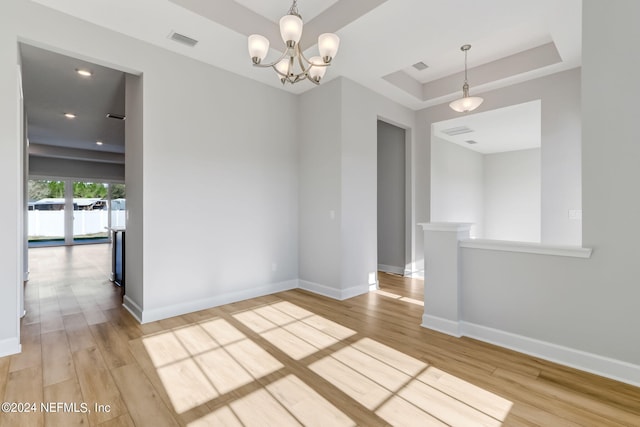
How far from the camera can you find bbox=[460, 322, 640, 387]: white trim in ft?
7.05

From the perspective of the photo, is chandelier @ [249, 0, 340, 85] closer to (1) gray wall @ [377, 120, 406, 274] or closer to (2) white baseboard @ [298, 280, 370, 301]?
(2) white baseboard @ [298, 280, 370, 301]

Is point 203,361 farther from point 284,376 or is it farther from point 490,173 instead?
point 490,173

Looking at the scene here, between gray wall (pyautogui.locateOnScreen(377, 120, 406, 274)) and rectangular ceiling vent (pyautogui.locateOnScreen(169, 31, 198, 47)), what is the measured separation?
3735mm

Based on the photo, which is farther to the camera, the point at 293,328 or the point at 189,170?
the point at 189,170

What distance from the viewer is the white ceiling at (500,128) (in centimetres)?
524

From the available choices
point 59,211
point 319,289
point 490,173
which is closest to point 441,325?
point 319,289

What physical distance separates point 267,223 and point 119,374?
2576 mm

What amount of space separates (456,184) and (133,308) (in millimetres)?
7365

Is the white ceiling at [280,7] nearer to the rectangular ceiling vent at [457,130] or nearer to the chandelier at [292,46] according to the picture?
the chandelier at [292,46]

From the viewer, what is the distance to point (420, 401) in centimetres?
194

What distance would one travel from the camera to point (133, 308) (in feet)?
11.6

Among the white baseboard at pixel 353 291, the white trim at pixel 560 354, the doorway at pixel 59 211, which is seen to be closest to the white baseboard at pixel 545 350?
the white trim at pixel 560 354

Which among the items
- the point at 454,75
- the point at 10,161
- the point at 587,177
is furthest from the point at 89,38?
the point at 454,75

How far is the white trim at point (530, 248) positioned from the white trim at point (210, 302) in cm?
274
